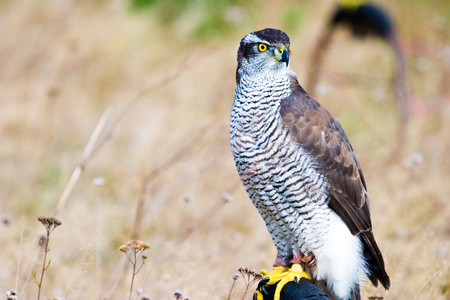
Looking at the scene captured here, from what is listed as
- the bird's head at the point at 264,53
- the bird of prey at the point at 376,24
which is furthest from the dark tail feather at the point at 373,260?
the bird of prey at the point at 376,24

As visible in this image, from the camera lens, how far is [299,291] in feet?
7.93

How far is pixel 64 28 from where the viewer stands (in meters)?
7.48

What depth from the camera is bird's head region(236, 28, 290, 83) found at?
2766 millimetres

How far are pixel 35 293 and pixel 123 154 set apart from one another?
2.29 metres

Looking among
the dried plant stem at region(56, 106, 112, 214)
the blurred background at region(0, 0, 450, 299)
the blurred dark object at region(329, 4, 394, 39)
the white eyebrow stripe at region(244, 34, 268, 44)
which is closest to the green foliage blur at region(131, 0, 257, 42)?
the blurred background at region(0, 0, 450, 299)

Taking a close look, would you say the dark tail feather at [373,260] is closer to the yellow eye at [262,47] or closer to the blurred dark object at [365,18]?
the yellow eye at [262,47]

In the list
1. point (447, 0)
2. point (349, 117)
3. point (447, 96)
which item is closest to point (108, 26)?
point (349, 117)

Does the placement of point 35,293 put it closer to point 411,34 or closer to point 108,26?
point 108,26

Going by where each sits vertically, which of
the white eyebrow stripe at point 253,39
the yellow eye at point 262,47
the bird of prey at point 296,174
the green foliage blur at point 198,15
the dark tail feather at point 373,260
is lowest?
the dark tail feather at point 373,260

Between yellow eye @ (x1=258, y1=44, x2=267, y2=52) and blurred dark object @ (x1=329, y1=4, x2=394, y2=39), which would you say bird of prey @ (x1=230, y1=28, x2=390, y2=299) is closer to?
yellow eye @ (x1=258, y1=44, x2=267, y2=52)

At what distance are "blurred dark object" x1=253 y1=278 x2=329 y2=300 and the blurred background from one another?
552mm

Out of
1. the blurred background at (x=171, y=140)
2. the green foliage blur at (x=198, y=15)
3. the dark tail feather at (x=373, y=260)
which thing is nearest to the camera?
the dark tail feather at (x=373, y=260)

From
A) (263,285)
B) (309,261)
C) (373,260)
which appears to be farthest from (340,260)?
(263,285)

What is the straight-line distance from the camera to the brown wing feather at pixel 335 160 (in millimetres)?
2756
